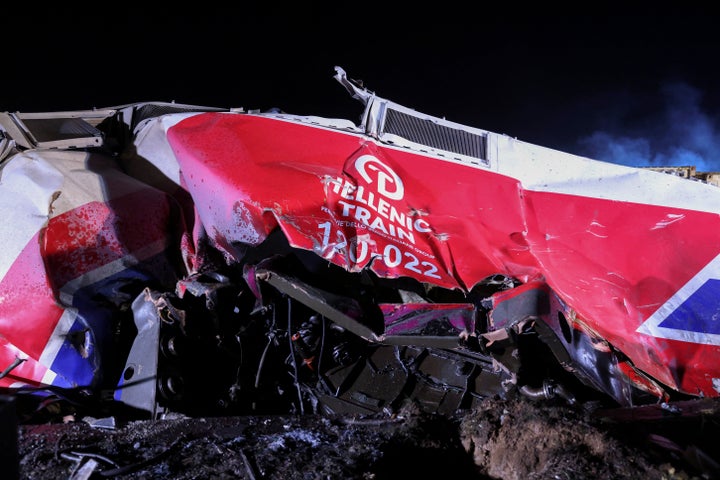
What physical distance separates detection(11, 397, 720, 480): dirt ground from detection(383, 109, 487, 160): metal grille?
1.79 meters

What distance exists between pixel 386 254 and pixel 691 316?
1.72 meters

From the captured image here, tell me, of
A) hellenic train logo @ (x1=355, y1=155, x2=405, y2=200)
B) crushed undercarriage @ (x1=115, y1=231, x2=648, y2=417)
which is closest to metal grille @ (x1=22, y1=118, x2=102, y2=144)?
crushed undercarriage @ (x1=115, y1=231, x2=648, y2=417)

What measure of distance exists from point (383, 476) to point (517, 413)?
0.54 m

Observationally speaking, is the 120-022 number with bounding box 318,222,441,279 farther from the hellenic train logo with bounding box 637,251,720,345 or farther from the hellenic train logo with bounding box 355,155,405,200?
the hellenic train logo with bounding box 637,251,720,345

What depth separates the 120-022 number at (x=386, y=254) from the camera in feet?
10.2

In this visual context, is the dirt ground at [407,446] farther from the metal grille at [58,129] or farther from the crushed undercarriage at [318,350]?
the metal grille at [58,129]

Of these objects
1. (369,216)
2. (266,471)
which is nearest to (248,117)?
(369,216)

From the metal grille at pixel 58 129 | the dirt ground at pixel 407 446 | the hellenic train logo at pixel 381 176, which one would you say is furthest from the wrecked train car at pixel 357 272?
the dirt ground at pixel 407 446

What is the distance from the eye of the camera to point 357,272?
10.8 feet

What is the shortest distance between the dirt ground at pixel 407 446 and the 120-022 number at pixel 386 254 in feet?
3.64

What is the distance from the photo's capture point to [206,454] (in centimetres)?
197

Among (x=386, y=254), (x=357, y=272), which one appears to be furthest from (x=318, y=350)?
(x=386, y=254)

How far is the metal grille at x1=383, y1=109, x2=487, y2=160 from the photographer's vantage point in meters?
3.35

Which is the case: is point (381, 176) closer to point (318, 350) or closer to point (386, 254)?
point (386, 254)
